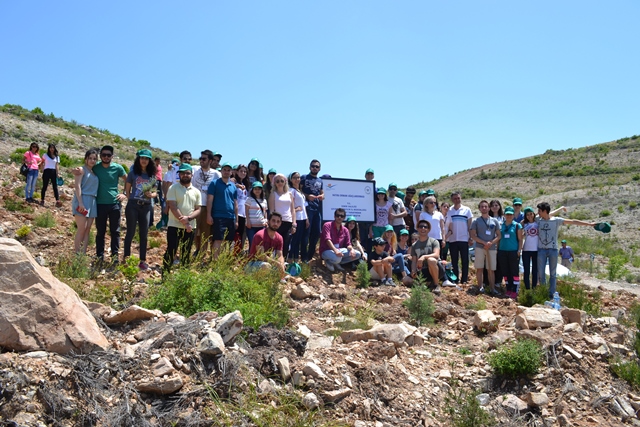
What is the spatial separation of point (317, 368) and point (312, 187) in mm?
6139

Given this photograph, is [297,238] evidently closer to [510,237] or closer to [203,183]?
[203,183]

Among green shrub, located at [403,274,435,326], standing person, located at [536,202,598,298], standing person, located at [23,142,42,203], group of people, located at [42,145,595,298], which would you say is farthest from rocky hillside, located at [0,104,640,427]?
standing person, located at [23,142,42,203]

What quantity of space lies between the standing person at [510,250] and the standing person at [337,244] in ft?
8.98

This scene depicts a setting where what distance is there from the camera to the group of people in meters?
7.86

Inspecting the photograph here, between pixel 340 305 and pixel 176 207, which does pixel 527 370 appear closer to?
pixel 340 305

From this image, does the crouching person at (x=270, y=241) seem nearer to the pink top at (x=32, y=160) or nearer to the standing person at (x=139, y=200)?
the standing person at (x=139, y=200)

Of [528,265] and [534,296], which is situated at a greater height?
[528,265]

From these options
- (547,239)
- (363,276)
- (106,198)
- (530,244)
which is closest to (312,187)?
(363,276)

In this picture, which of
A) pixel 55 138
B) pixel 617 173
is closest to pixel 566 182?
pixel 617 173

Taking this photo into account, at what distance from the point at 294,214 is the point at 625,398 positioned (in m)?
5.74

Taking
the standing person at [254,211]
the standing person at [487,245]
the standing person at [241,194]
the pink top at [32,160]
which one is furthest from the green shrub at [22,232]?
the standing person at [487,245]

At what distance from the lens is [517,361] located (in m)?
5.65

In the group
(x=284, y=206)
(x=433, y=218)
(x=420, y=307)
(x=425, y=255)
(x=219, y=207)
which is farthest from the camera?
(x=433, y=218)

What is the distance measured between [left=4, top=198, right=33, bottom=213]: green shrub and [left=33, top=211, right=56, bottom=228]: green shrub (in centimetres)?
66
